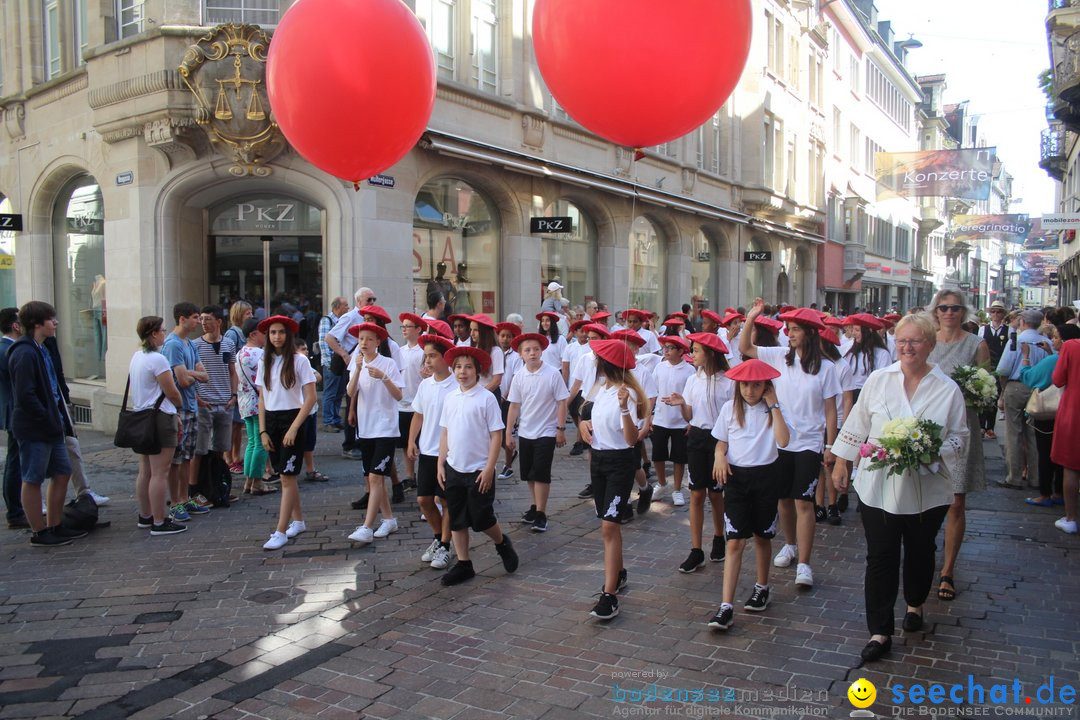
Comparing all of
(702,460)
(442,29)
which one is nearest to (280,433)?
(702,460)

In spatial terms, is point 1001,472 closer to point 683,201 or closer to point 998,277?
point 683,201

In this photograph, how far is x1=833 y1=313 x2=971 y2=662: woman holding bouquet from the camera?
4.50 metres

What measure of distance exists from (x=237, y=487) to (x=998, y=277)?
107467mm

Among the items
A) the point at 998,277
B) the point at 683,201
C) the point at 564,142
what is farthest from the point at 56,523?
the point at 998,277

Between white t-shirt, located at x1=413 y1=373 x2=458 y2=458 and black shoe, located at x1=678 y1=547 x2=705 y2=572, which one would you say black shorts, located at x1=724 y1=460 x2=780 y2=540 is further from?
Answer: white t-shirt, located at x1=413 y1=373 x2=458 y2=458

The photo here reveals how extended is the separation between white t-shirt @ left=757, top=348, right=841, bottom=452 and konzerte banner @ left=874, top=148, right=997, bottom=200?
80.4 ft

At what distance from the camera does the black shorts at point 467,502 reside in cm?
576

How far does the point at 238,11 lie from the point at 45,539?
898 centimetres

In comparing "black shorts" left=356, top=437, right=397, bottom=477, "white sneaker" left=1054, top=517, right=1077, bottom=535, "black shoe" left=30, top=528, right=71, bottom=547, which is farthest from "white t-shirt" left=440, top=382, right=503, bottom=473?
"white sneaker" left=1054, top=517, right=1077, bottom=535

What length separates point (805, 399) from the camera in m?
5.90

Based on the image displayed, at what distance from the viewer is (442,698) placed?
4.12m

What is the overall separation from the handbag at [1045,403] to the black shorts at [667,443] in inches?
142

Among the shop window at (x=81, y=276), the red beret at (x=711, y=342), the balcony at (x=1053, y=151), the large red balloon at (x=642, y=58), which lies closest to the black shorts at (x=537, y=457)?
the red beret at (x=711, y=342)

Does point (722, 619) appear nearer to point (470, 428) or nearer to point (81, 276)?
point (470, 428)
